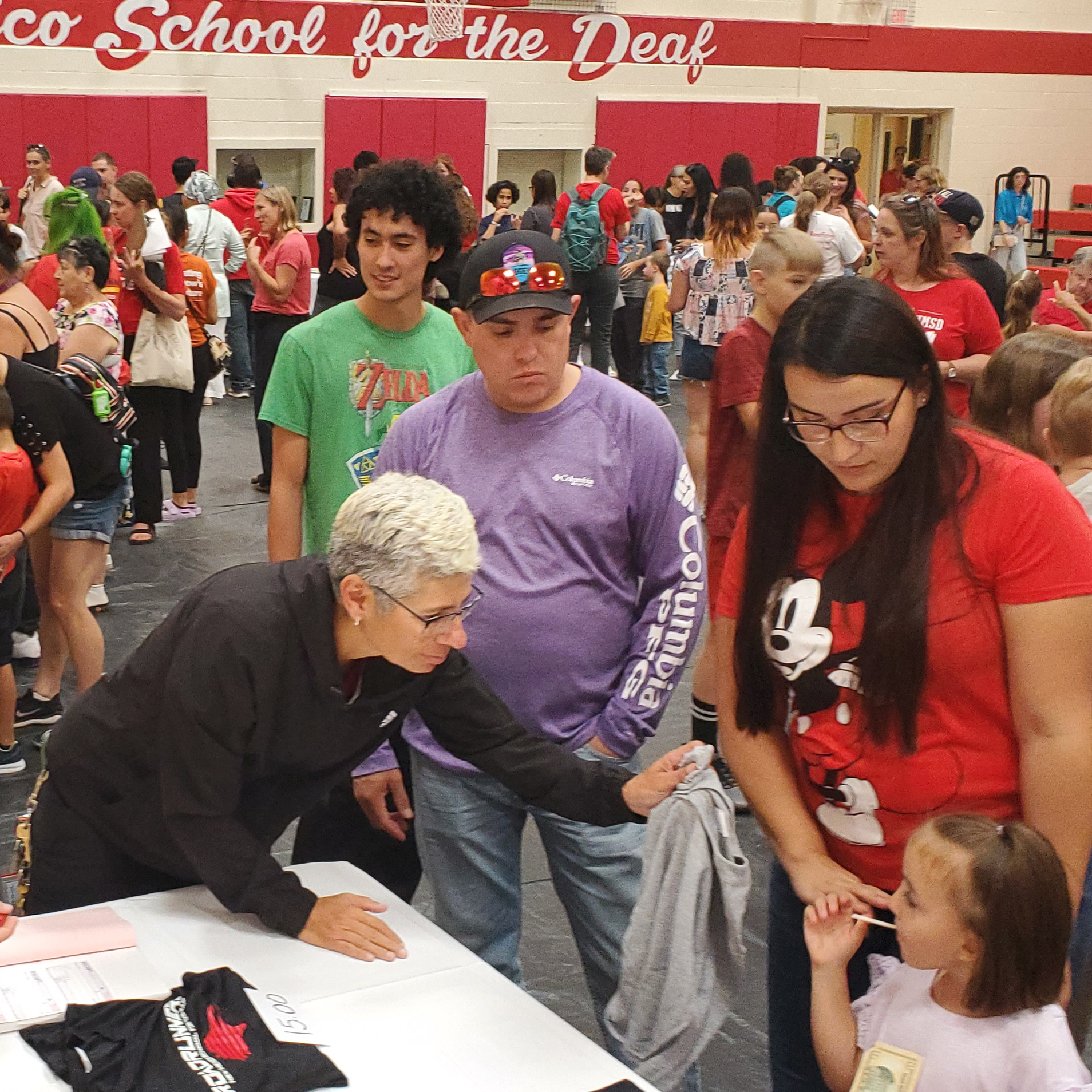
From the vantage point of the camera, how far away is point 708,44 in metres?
15.5

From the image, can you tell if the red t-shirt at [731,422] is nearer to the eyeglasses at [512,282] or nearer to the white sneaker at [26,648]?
the eyeglasses at [512,282]

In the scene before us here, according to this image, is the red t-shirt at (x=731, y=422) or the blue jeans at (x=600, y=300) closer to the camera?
the red t-shirt at (x=731, y=422)

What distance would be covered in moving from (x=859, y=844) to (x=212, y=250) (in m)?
7.78

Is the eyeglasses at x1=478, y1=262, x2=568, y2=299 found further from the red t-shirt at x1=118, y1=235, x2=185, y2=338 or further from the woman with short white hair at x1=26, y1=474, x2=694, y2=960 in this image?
the red t-shirt at x1=118, y1=235, x2=185, y2=338

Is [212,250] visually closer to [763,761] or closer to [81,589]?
[81,589]

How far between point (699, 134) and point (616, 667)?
46.1 ft

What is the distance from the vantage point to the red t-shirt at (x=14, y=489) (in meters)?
3.78

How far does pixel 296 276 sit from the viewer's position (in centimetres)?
752

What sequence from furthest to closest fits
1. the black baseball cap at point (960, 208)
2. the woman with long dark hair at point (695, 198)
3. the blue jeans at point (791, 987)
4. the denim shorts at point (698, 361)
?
the woman with long dark hair at point (695, 198)
the denim shorts at point (698, 361)
the black baseball cap at point (960, 208)
the blue jeans at point (791, 987)

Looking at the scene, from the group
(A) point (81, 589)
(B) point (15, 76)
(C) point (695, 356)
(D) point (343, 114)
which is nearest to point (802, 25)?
(D) point (343, 114)

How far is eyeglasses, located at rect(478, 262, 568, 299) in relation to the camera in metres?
2.27

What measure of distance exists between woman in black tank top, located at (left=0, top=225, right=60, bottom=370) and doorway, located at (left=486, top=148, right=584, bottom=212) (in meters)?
10.6

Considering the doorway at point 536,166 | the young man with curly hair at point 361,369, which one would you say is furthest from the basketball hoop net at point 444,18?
the young man with curly hair at point 361,369

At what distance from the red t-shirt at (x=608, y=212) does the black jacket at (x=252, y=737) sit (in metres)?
7.73
